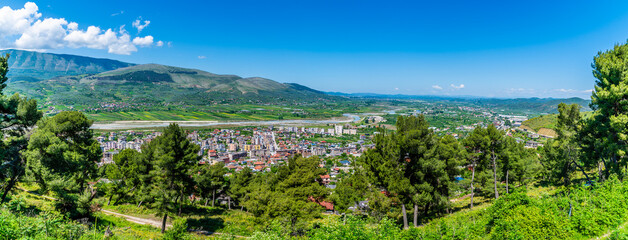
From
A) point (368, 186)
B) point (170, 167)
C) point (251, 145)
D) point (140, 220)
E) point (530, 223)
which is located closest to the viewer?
point (530, 223)

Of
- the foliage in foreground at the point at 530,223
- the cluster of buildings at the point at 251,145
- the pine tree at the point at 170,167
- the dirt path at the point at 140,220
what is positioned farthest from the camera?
the cluster of buildings at the point at 251,145

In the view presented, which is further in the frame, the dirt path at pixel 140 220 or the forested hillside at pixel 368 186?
the dirt path at pixel 140 220

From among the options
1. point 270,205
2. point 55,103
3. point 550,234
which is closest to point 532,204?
point 550,234

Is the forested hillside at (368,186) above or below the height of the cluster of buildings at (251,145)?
above

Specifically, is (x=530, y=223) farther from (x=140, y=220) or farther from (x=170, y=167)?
(x=140, y=220)

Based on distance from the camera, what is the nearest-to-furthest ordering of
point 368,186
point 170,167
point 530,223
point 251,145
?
1. point 530,223
2. point 170,167
3. point 368,186
4. point 251,145

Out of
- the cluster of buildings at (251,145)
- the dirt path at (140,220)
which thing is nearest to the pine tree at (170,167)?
the dirt path at (140,220)

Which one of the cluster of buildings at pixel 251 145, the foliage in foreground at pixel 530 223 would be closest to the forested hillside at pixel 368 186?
the foliage in foreground at pixel 530 223

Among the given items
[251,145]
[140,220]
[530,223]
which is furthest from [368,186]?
[251,145]

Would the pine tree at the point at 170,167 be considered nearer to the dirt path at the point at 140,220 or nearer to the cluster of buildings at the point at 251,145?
the dirt path at the point at 140,220

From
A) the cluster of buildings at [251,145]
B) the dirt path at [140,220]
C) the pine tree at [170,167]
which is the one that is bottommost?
the cluster of buildings at [251,145]

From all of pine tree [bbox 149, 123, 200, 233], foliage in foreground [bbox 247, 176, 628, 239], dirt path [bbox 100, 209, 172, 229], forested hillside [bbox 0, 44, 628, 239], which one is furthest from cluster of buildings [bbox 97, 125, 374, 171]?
foliage in foreground [bbox 247, 176, 628, 239]

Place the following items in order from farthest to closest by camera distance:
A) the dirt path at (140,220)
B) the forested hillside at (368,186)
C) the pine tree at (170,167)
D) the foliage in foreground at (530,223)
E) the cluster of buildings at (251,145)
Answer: the cluster of buildings at (251,145) < the dirt path at (140,220) < the pine tree at (170,167) < the forested hillside at (368,186) < the foliage in foreground at (530,223)

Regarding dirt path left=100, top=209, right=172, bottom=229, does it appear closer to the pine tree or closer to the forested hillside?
the forested hillside
